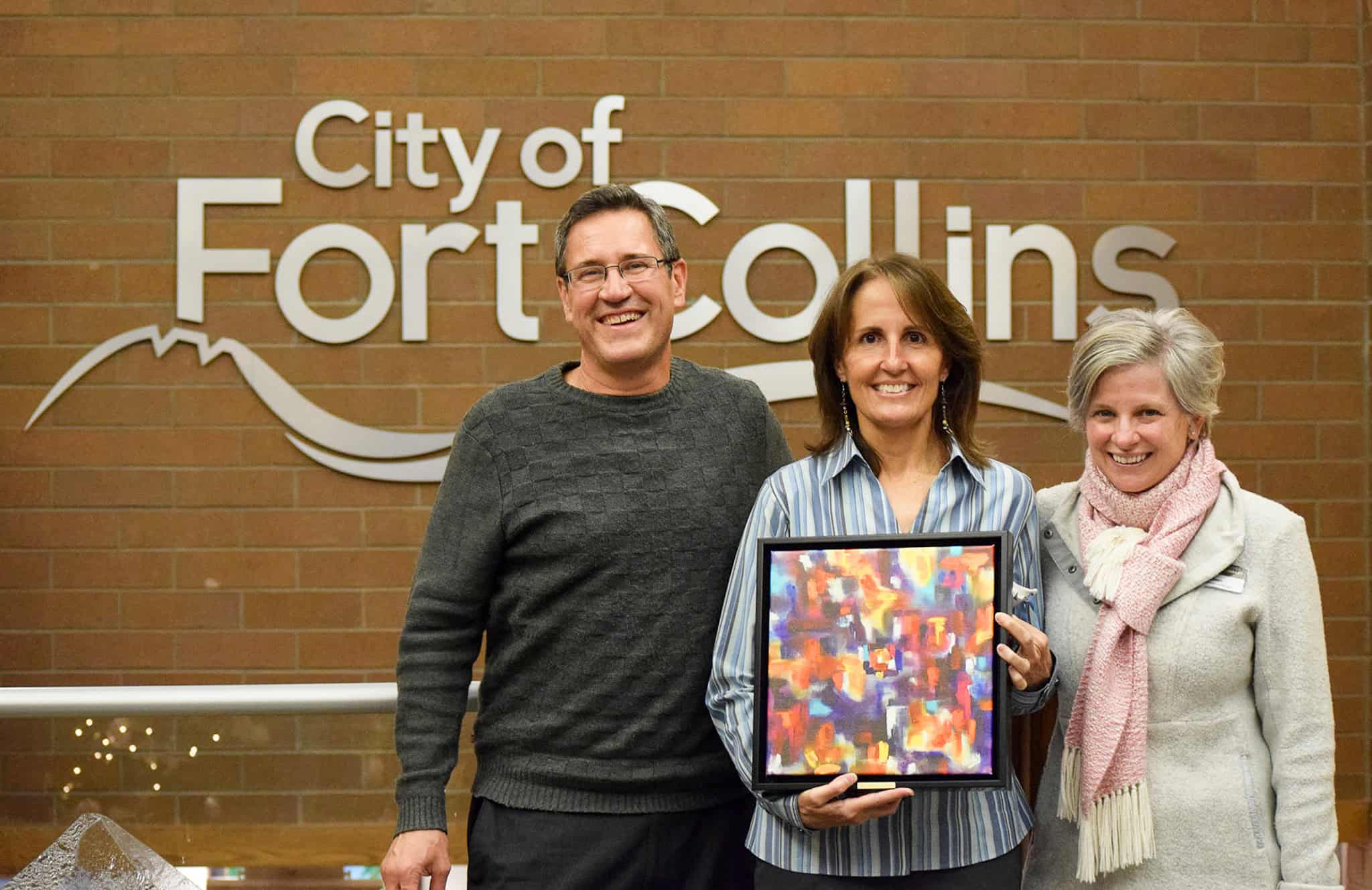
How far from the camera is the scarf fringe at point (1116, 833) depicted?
1801 mm

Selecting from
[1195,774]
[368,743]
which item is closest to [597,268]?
[368,743]

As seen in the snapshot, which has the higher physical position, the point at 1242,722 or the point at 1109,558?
the point at 1109,558

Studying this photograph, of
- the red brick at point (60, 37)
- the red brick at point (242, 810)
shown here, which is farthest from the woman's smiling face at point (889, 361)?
the red brick at point (60, 37)

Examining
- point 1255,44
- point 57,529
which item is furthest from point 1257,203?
point 57,529

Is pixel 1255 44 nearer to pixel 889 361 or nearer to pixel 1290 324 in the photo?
pixel 1290 324

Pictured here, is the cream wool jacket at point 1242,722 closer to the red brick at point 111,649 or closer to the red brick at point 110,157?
the red brick at point 111,649

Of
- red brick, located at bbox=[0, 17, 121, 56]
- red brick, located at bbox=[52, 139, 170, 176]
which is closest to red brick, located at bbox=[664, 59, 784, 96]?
red brick, located at bbox=[52, 139, 170, 176]

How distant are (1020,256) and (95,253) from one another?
2847 millimetres

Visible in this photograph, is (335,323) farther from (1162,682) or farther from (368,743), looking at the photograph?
(1162,682)

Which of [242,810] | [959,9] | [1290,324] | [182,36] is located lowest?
[242,810]

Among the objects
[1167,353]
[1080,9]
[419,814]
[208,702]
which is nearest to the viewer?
[1167,353]

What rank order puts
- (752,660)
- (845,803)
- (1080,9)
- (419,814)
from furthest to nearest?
1. (1080,9)
2. (419,814)
3. (752,660)
4. (845,803)

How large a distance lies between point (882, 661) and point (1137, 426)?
21.0 inches

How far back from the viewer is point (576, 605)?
2.00 meters
